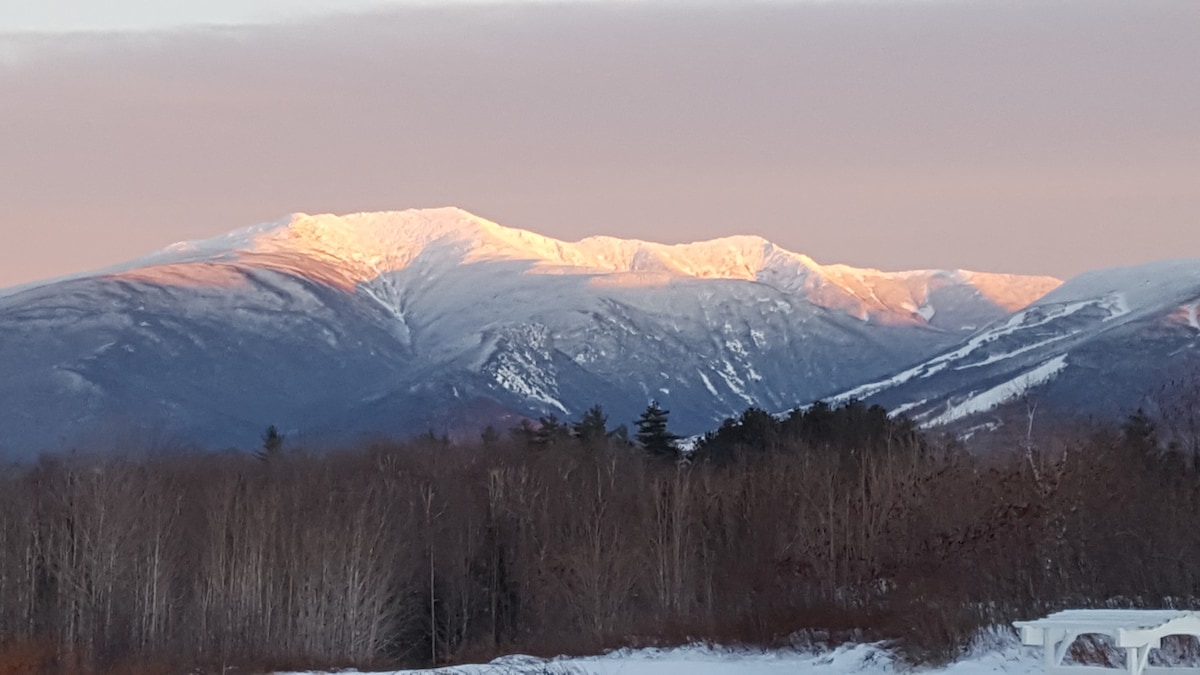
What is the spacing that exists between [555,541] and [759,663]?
42.5 m

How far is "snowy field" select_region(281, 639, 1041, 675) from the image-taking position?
1112 inches

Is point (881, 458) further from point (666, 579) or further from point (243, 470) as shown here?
point (243, 470)

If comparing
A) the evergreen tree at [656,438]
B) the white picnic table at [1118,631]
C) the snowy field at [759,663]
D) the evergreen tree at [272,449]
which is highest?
the evergreen tree at [272,449]

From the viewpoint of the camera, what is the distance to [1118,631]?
2033 centimetres

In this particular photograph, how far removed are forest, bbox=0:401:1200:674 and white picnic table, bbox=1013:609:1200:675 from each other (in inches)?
680

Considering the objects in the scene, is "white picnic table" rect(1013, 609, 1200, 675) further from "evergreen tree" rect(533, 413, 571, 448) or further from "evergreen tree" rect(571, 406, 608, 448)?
"evergreen tree" rect(533, 413, 571, 448)

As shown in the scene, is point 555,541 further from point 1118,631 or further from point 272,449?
point 1118,631

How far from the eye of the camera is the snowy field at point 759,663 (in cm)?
2825

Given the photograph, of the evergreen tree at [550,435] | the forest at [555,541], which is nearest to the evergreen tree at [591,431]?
the evergreen tree at [550,435]

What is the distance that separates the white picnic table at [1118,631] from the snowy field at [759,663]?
4379 mm

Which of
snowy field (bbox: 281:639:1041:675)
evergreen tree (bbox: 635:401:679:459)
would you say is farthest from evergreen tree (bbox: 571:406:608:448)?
snowy field (bbox: 281:639:1041:675)

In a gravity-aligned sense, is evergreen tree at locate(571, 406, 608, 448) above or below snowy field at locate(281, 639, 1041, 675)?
above

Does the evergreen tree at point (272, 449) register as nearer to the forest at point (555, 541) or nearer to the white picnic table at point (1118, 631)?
the forest at point (555, 541)

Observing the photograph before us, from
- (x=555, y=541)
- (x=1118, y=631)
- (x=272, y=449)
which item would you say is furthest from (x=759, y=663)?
(x=272, y=449)
